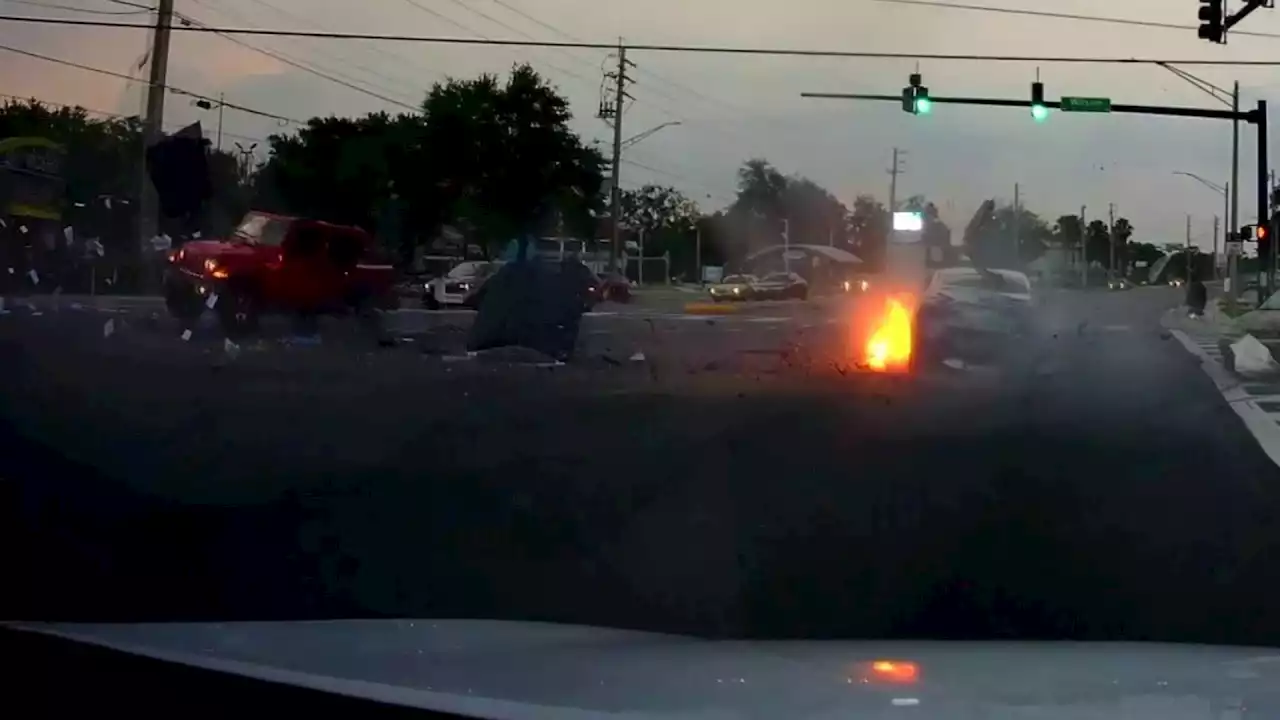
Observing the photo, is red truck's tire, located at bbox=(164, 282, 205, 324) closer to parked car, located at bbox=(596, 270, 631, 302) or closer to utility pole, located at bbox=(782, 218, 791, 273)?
parked car, located at bbox=(596, 270, 631, 302)

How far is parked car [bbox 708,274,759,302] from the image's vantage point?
1386 cm

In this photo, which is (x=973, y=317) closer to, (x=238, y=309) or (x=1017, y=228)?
(x=1017, y=228)

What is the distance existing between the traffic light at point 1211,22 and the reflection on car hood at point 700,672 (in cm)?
1411

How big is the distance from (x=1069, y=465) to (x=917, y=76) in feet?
16.3

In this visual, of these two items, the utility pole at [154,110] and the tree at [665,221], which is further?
the tree at [665,221]

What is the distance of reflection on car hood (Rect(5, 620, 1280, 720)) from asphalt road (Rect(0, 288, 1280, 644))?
209 centimetres

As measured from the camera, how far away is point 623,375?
44.2ft

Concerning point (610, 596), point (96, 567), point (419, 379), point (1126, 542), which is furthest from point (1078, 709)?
point (419, 379)

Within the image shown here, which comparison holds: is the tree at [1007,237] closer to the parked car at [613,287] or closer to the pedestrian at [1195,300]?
the parked car at [613,287]

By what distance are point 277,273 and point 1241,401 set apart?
9.96 m

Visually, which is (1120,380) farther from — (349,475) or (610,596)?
(610,596)

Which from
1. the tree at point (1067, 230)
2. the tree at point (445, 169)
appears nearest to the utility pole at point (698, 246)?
the tree at point (445, 169)

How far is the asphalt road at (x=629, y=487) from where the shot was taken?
6727mm

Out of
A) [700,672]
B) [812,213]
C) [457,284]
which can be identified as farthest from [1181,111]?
[700,672]
